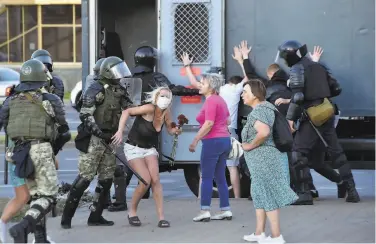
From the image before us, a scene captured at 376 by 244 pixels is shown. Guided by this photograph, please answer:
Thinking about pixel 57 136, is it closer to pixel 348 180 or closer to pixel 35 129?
pixel 35 129

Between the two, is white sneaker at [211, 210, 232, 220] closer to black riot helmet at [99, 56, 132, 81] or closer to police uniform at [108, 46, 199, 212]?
police uniform at [108, 46, 199, 212]

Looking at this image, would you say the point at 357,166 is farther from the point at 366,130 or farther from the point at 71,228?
the point at 71,228

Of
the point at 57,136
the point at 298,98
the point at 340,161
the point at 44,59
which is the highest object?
the point at 44,59

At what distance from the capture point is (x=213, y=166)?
10.2m

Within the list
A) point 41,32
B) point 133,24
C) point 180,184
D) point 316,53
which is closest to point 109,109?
point 316,53

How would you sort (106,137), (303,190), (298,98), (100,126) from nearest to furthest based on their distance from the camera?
(106,137), (100,126), (298,98), (303,190)

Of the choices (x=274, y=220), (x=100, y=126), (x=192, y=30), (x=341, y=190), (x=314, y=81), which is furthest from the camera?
(x=341, y=190)

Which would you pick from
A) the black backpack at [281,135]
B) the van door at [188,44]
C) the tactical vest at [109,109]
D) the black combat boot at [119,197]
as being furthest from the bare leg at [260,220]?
the van door at [188,44]

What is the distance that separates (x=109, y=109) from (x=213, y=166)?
1.31m

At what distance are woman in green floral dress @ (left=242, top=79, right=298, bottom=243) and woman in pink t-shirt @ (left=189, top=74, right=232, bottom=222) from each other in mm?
1310

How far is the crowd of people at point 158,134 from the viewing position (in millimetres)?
8484

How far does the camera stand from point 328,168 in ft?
38.4

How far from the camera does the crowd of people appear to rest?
334 inches

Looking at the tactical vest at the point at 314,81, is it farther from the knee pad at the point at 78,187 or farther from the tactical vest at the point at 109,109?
the knee pad at the point at 78,187
